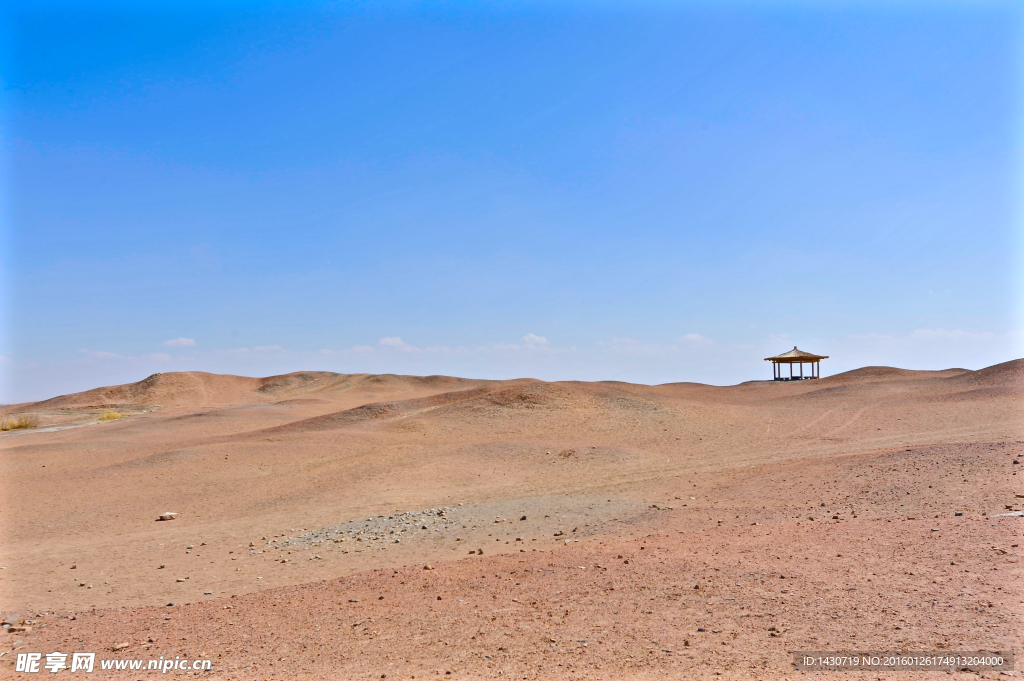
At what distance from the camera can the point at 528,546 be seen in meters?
9.07

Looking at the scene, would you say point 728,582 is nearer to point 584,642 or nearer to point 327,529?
point 584,642

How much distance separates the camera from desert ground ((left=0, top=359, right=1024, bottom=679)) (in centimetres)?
532

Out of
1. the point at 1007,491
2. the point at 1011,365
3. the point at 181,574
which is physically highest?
the point at 1011,365

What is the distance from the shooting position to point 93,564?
367 inches

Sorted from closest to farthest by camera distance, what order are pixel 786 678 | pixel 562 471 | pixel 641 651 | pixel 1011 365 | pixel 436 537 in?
1. pixel 786 678
2. pixel 641 651
3. pixel 436 537
4. pixel 562 471
5. pixel 1011 365

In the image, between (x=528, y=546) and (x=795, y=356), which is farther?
(x=795, y=356)

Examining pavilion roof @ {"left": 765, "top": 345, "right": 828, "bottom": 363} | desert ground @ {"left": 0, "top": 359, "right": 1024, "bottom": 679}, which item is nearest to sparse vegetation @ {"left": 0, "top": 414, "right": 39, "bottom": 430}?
desert ground @ {"left": 0, "top": 359, "right": 1024, "bottom": 679}

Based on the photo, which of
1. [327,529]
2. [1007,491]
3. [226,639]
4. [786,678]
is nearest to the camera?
[786,678]

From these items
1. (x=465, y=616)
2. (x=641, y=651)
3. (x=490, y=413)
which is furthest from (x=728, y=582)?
(x=490, y=413)

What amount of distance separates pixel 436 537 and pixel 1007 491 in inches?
321

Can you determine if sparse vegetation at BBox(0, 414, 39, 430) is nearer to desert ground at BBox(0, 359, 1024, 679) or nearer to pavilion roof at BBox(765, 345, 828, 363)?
desert ground at BBox(0, 359, 1024, 679)

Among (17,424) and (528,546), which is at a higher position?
(17,424)

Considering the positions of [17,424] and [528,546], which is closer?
[528,546]

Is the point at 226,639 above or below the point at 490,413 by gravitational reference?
below
